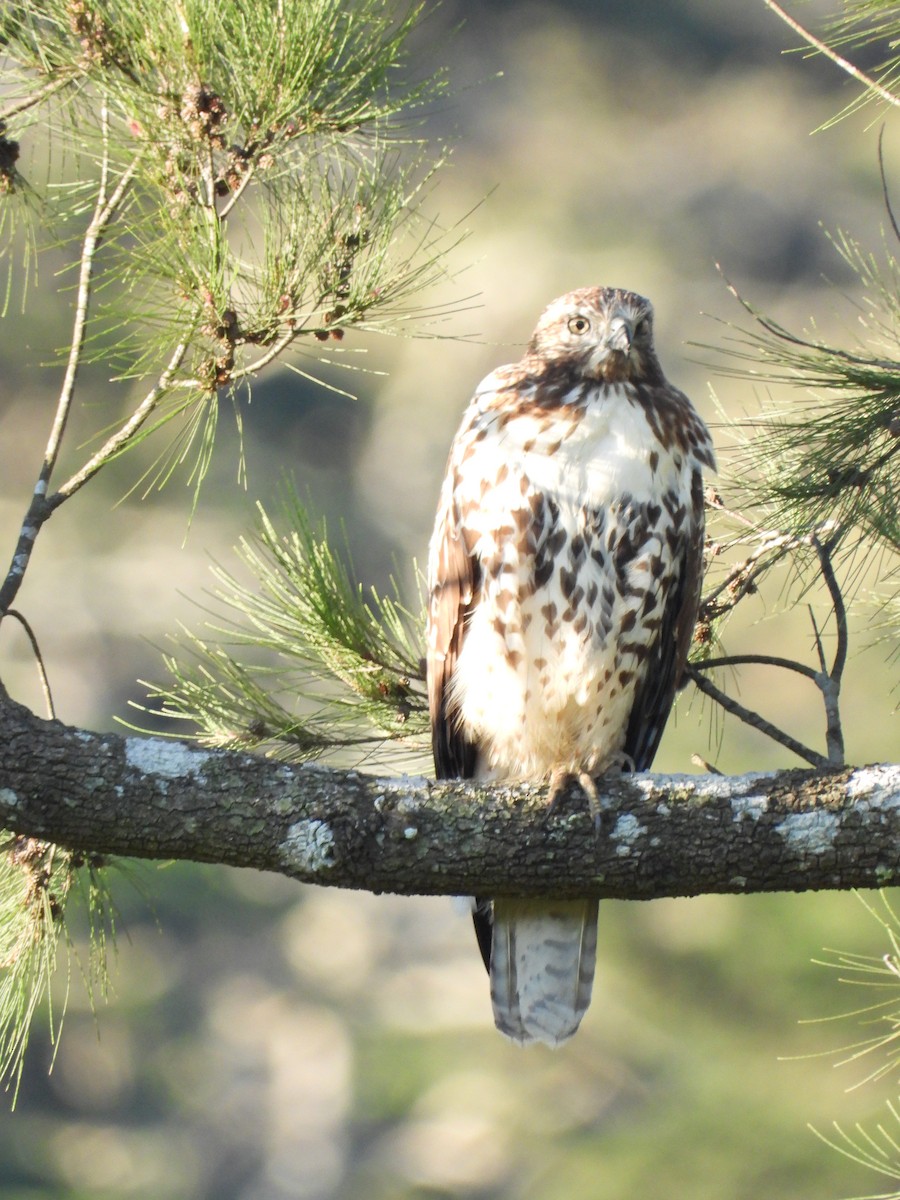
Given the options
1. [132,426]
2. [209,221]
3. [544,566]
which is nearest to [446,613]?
[544,566]

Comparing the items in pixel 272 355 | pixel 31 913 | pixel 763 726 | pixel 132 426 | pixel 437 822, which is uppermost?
pixel 272 355

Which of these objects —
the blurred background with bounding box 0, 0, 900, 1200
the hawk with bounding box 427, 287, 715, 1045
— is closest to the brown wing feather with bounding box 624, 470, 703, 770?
the hawk with bounding box 427, 287, 715, 1045

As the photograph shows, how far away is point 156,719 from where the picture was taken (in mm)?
10797

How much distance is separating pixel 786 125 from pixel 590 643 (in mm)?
13914

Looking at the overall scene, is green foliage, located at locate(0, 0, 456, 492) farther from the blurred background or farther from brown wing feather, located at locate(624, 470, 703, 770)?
the blurred background

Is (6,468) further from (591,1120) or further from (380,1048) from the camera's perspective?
(591,1120)

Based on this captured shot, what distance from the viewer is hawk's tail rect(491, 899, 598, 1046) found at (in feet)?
9.41

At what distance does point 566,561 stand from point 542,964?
815 mm

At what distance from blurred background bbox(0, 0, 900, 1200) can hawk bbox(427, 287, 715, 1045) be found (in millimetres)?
5173

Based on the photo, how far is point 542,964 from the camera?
2871 mm

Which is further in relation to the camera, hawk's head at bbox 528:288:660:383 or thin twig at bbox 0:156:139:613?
hawk's head at bbox 528:288:660:383

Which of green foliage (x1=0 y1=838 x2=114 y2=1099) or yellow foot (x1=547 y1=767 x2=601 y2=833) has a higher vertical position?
yellow foot (x1=547 y1=767 x2=601 y2=833)

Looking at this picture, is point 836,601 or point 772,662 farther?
point 772,662

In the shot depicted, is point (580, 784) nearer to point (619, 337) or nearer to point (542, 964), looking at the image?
point (542, 964)
